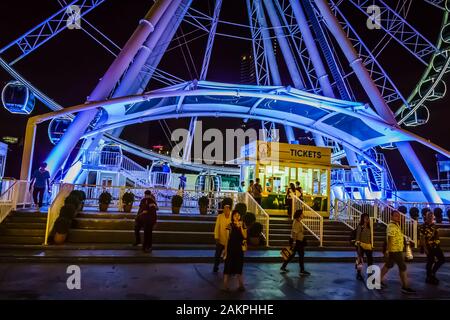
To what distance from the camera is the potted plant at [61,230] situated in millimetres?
12484

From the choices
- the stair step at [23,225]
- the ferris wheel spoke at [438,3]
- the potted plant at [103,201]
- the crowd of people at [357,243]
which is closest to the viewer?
the crowd of people at [357,243]

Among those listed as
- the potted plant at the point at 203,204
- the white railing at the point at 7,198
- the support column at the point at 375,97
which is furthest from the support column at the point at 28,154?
the support column at the point at 375,97

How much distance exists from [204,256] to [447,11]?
25427 mm

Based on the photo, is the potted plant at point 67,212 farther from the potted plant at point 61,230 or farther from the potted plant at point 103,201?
the potted plant at point 103,201

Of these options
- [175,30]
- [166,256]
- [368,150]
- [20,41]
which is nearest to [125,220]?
[166,256]

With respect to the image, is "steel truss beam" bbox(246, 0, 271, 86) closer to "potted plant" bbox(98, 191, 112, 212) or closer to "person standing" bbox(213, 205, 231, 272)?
"potted plant" bbox(98, 191, 112, 212)

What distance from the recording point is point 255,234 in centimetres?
1440

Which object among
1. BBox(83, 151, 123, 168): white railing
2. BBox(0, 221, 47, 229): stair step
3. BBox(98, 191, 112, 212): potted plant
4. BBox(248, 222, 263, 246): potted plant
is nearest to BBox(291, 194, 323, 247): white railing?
BBox(248, 222, 263, 246): potted plant

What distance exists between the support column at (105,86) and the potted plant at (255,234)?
10.5 metres

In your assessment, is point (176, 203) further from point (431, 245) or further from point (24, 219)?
point (431, 245)

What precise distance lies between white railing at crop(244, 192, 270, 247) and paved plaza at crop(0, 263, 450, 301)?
3730 millimetres

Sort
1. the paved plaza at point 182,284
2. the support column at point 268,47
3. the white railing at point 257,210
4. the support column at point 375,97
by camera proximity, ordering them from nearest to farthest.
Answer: the paved plaza at point 182,284 < the white railing at point 257,210 < the support column at point 375,97 < the support column at point 268,47

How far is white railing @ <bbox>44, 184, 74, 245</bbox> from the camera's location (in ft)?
40.5

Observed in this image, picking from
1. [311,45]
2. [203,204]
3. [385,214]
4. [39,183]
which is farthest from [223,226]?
[311,45]
